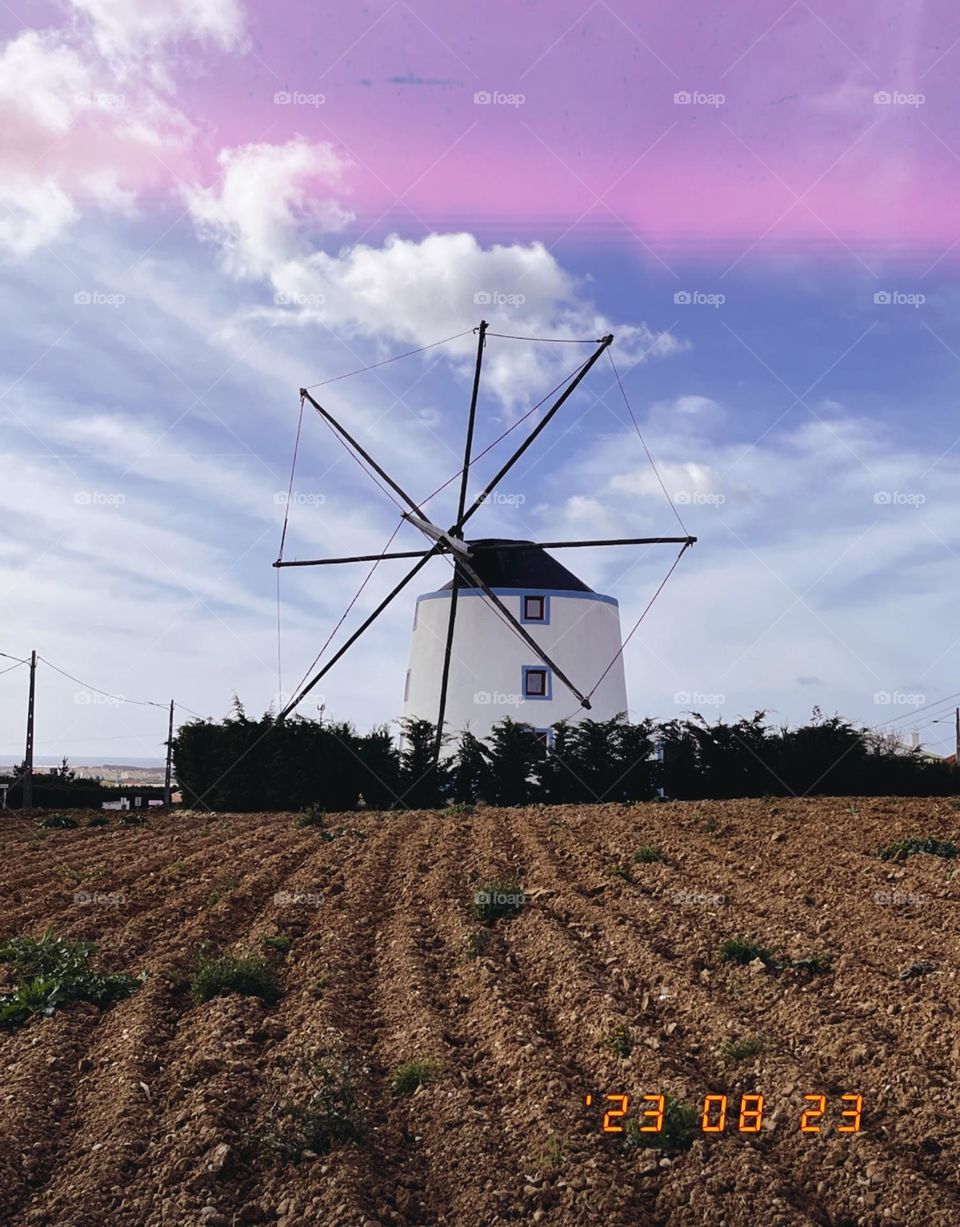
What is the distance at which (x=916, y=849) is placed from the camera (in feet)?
46.0

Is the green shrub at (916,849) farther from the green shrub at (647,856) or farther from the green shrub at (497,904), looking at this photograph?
the green shrub at (497,904)

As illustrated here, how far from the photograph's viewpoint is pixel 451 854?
53.6 feet

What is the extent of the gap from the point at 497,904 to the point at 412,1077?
4705 mm

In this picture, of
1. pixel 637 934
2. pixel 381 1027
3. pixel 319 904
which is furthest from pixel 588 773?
pixel 381 1027

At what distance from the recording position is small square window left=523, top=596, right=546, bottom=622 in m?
34.8

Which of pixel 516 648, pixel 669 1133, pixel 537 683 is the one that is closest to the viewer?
pixel 669 1133

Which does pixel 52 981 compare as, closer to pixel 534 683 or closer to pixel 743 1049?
pixel 743 1049

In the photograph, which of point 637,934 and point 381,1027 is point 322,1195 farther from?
point 637,934

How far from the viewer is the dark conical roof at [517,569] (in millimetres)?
35125

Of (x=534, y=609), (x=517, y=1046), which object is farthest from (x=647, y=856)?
(x=534, y=609)

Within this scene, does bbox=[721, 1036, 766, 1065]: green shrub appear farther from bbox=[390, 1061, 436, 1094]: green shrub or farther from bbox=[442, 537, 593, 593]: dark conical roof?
bbox=[442, 537, 593, 593]: dark conical roof

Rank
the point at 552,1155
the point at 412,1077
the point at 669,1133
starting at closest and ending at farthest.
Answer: the point at 552,1155, the point at 669,1133, the point at 412,1077

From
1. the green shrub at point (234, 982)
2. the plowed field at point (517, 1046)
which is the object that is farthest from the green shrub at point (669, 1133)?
the green shrub at point (234, 982)

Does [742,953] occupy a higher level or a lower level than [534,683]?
lower
